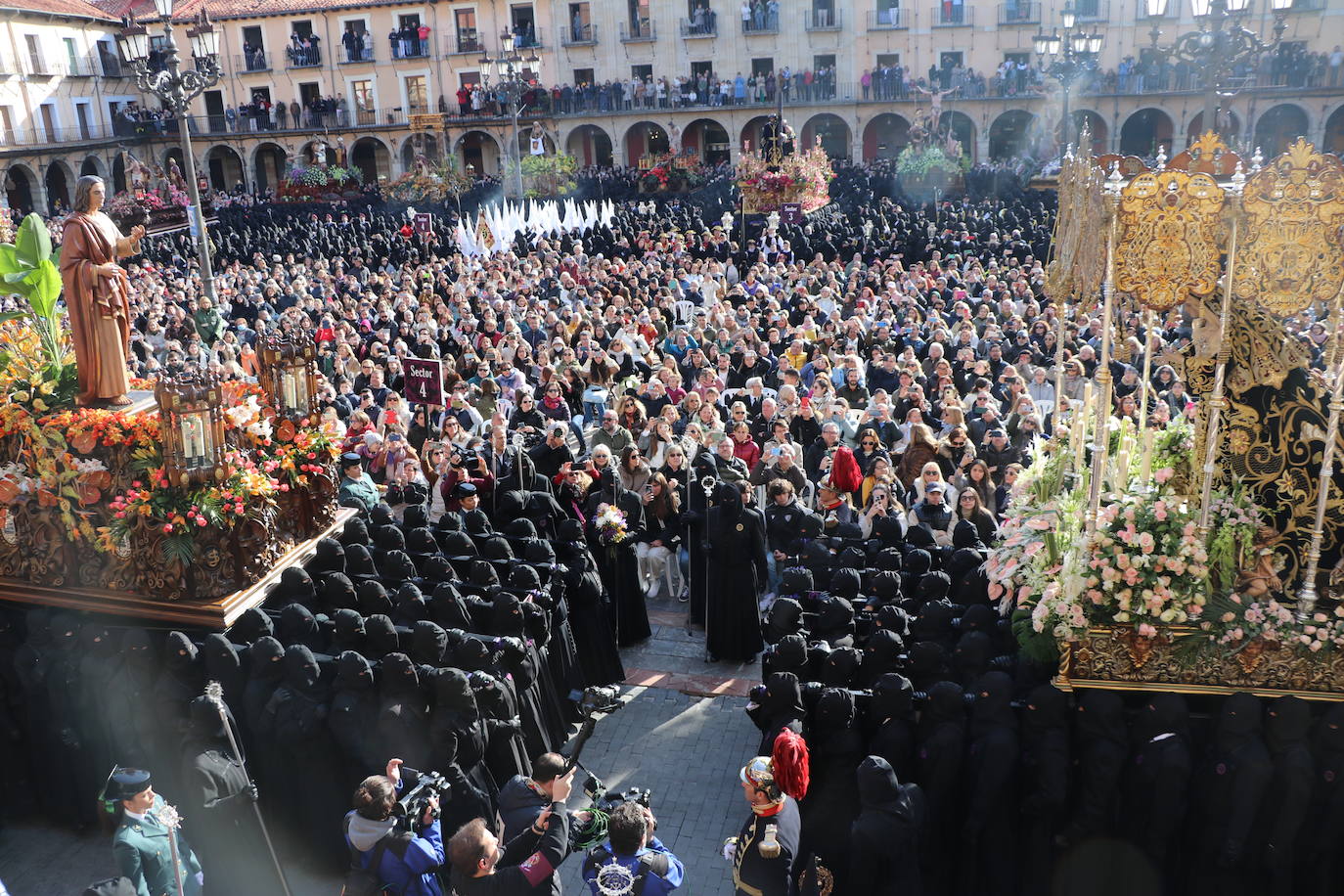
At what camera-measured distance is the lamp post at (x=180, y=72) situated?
563 inches

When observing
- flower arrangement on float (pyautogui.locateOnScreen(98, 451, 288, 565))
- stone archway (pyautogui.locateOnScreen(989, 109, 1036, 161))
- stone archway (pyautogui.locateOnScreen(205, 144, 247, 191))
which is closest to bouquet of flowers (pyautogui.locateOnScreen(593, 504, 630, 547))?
flower arrangement on float (pyautogui.locateOnScreen(98, 451, 288, 565))

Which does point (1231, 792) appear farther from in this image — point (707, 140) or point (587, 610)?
point (707, 140)

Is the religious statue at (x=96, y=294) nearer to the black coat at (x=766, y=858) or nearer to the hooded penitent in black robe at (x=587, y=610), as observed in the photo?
the hooded penitent in black robe at (x=587, y=610)

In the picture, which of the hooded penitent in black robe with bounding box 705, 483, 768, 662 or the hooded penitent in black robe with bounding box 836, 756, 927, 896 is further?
the hooded penitent in black robe with bounding box 705, 483, 768, 662

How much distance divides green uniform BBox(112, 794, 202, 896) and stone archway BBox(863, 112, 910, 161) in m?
42.7

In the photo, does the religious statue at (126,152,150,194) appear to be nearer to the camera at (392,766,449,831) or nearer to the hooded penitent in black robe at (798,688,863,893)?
the camera at (392,766,449,831)

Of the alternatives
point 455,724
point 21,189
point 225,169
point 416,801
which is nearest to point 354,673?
point 455,724

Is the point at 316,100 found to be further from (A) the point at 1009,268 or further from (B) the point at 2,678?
(B) the point at 2,678

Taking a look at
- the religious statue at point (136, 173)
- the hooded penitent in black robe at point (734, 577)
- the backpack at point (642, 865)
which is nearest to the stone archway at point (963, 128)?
the religious statue at point (136, 173)

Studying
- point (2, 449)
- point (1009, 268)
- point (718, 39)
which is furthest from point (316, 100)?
point (2, 449)

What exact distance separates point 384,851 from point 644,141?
150 feet

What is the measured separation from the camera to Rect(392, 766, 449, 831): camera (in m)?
5.20

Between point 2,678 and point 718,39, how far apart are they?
4201 centimetres

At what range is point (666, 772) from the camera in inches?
306
